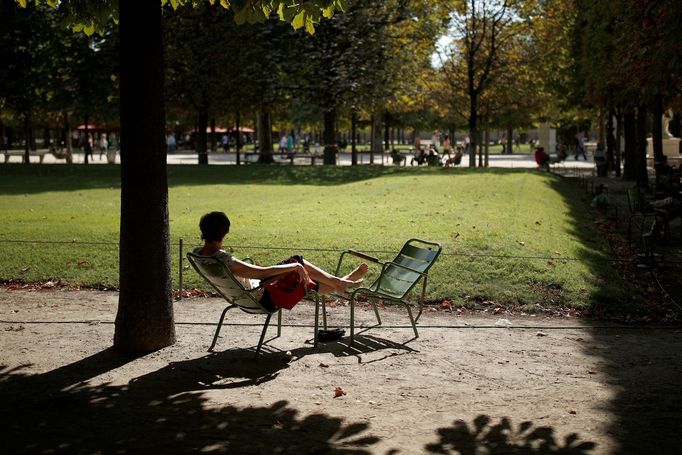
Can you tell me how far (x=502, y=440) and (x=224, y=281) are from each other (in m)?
3.02

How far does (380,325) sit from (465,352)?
137 cm

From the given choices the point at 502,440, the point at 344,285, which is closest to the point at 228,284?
the point at 344,285

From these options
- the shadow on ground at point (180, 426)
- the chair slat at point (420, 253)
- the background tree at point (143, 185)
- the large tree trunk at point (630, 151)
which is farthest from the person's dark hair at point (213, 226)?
the large tree trunk at point (630, 151)

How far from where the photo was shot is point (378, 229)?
15406mm

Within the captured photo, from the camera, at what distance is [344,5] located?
826 cm

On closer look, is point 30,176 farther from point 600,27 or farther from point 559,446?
point 559,446

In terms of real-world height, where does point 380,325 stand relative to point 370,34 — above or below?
below

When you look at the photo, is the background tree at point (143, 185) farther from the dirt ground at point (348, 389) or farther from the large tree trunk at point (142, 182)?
the dirt ground at point (348, 389)

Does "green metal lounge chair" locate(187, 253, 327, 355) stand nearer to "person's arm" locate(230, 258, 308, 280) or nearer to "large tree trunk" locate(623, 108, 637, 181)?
"person's arm" locate(230, 258, 308, 280)

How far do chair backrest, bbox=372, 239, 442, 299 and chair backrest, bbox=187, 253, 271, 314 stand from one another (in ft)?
5.32

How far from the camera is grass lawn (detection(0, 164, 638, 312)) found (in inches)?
453

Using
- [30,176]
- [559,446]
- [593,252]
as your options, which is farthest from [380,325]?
[30,176]

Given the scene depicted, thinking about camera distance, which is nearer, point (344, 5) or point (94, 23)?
point (344, 5)

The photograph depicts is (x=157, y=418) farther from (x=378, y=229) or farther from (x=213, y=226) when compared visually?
(x=378, y=229)
